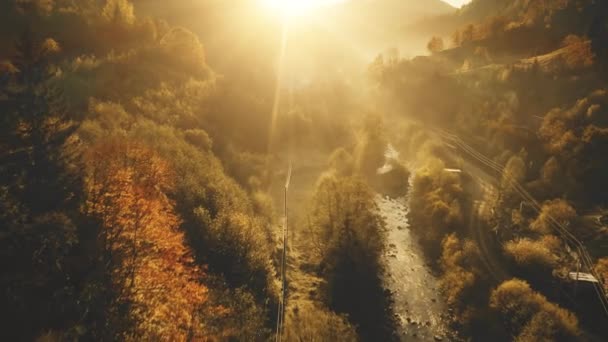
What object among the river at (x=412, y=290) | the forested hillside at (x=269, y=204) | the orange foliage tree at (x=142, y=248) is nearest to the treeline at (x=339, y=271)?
the forested hillside at (x=269, y=204)

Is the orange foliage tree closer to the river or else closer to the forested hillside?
the forested hillside

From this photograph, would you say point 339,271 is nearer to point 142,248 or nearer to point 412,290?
point 412,290

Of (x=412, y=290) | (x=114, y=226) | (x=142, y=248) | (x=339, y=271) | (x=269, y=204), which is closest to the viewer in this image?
(x=114, y=226)

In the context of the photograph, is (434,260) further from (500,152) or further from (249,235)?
(500,152)

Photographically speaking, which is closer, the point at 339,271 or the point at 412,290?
the point at 412,290

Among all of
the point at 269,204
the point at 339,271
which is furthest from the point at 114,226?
the point at 269,204

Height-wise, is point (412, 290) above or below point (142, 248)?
below

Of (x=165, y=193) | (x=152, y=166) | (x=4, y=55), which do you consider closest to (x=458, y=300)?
(x=165, y=193)
